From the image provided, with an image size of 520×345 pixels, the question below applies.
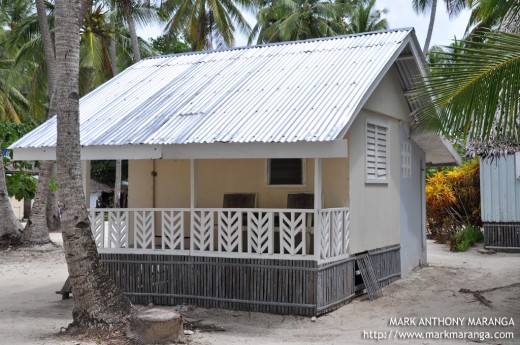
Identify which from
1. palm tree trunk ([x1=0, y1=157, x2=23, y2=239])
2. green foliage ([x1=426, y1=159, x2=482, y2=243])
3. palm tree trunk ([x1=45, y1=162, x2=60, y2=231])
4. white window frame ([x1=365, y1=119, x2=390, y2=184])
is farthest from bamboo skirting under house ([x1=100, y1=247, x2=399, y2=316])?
palm tree trunk ([x1=45, y1=162, x2=60, y2=231])

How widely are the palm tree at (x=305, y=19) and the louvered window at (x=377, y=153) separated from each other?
74.2 feet

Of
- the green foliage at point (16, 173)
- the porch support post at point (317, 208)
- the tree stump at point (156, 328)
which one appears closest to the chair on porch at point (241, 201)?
the porch support post at point (317, 208)

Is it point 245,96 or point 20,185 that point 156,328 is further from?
point 20,185

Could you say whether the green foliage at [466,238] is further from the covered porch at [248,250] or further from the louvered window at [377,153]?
the covered porch at [248,250]

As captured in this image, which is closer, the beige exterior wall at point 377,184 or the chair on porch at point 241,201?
the beige exterior wall at point 377,184

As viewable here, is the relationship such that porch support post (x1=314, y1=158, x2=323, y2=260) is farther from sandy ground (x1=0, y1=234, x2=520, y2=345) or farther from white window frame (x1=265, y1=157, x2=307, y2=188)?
white window frame (x1=265, y1=157, x2=307, y2=188)

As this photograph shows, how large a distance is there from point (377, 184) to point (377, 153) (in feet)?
1.88

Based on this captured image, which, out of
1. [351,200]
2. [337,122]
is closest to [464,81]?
[337,122]

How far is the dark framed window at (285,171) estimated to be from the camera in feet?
40.0

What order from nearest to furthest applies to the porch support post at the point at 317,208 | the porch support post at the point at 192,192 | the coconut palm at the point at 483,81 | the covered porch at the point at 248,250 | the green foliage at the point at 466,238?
the coconut palm at the point at 483,81, the porch support post at the point at 317,208, the covered porch at the point at 248,250, the porch support post at the point at 192,192, the green foliage at the point at 466,238

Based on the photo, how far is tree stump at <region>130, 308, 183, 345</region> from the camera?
8227 millimetres

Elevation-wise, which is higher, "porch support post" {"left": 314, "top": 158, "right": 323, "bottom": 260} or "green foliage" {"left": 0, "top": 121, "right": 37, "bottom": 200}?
"green foliage" {"left": 0, "top": 121, "right": 37, "bottom": 200}

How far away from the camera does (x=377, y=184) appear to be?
1249cm

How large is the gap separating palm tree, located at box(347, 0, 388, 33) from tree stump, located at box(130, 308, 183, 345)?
3096 cm
